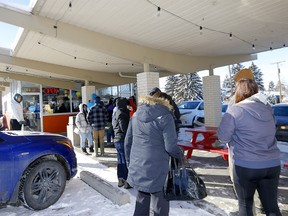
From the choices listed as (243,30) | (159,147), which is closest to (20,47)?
(243,30)

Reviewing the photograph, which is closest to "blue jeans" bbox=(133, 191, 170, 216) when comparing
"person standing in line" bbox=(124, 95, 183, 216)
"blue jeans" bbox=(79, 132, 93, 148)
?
"person standing in line" bbox=(124, 95, 183, 216)

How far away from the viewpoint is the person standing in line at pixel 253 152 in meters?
2.28

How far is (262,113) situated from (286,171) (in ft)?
13.2

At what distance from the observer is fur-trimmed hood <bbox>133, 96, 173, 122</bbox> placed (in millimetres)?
2551

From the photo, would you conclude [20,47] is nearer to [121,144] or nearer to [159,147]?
[121,144]

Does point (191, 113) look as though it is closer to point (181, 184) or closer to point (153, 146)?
point (181, 184)

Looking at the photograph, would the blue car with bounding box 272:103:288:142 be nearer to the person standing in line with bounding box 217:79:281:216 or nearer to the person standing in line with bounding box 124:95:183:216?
the person standing in line with bounding box 217:79:281:216

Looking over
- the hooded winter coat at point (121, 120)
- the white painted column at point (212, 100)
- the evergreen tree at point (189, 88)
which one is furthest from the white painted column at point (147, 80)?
the evergreen tree at point (189, 88)

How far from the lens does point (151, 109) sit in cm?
260

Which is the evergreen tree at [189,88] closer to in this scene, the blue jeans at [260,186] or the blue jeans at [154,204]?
the blue jeans at [154,204]

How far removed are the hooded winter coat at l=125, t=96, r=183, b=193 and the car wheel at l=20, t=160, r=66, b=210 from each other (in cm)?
199

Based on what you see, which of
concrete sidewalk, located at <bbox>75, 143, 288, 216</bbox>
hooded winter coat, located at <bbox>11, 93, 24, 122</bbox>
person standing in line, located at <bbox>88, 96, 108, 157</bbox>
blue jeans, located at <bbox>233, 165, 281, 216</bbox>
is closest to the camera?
blue jeans, located at <bbox>233, 165, 281, 216</bbox>

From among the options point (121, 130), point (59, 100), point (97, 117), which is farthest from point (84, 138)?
point (59, 100)

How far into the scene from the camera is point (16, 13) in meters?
6.67
